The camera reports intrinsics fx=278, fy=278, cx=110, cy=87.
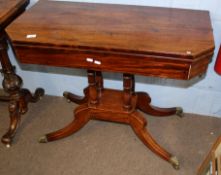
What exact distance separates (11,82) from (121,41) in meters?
0.85

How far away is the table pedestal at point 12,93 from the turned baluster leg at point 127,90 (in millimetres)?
658

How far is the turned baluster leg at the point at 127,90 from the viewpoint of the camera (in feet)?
4.61

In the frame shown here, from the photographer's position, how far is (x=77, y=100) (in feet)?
6.19

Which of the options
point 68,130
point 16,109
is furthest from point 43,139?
point 16,109

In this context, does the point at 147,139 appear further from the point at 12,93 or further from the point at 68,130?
the point at 12,93

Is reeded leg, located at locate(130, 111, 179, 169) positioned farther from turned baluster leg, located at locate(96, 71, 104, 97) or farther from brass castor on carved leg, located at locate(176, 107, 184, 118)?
brass castor on carved leg, located at locate(176, 107, 184, 118)

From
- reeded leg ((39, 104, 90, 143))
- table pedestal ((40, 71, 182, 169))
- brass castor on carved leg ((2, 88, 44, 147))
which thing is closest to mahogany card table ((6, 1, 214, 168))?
table pedestal ((40, 71, 182, 169))

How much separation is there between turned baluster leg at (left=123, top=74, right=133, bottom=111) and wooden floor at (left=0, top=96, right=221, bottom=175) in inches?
10.9

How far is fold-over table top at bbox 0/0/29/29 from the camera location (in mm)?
1271

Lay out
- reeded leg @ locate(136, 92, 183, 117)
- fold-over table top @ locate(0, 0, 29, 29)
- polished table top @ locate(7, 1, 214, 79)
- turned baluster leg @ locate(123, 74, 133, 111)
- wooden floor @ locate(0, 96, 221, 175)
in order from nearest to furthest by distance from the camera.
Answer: polished table top @ locate(7, 1, 214, 79) → fold-over table top @ locate(0, 0, 29, 29) → turned baluster leg @ locate(123, 74, 133, 111) → wooden floor @ locate(0, 96, 221, 175) → reeded leg @ locate(136, 92, 183, 117)

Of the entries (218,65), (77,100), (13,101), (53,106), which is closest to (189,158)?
(218,65)

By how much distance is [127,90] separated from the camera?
1.46 meters

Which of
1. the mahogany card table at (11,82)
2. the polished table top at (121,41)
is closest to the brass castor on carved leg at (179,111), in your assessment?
the polished table top at (121,41)

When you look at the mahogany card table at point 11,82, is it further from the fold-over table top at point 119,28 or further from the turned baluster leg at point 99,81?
the turned baluster leg at point 99,81
